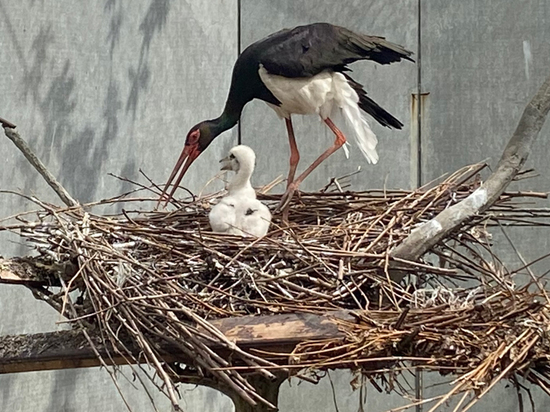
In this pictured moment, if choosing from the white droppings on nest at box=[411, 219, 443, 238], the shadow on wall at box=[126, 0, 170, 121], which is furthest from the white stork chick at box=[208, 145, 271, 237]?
the shadow on wall at box=[126, 0, 170, 121]

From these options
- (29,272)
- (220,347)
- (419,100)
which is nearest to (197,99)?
(419,100)

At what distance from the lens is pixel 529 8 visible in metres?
3.87

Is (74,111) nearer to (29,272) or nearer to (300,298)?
(29,272)

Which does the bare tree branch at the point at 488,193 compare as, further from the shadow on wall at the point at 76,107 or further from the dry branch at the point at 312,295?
the shadow on wall at the point at 76,107

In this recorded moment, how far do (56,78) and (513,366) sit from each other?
2.04 metres

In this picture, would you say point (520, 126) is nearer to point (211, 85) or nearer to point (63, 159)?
Answer: point (63, 159)

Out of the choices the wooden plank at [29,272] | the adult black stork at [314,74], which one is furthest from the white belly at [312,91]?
the wooden plank at [29,272]

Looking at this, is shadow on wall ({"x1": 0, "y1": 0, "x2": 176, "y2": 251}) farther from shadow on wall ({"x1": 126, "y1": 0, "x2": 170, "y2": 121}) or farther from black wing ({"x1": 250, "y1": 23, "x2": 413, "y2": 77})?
black wing ({"x1": 250, "y1": 23, "x2": 413, "y2": 77})

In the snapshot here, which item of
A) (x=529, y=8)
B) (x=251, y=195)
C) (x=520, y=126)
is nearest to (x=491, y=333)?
(x=520, y=126)

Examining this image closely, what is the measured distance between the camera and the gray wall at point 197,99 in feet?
11.1

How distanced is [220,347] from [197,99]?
224cm

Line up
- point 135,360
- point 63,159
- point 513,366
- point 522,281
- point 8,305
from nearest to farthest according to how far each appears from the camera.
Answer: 1. point 513,366
2. point 135,360
3. point 8,305
4. point 63,159
5. point 522,281

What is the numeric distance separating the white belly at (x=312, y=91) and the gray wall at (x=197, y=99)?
0.75 meters

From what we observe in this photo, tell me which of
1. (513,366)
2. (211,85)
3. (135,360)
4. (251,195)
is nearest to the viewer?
(513,366)
